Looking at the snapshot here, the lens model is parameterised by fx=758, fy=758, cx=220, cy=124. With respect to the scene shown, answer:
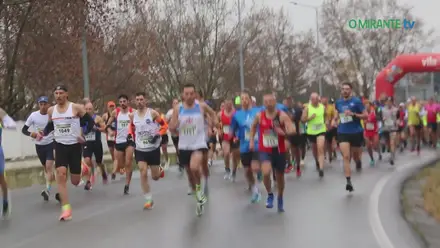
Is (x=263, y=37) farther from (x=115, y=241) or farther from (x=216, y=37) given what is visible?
(x=115, y=241)

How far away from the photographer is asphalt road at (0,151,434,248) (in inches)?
344

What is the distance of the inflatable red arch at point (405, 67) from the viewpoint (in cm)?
3469

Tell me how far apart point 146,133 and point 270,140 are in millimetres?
2312

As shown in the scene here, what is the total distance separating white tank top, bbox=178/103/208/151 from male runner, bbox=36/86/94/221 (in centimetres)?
143

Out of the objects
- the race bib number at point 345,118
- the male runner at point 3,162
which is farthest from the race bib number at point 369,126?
the male runner at point 3,162

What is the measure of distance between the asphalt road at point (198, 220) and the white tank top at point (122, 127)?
1.03 m

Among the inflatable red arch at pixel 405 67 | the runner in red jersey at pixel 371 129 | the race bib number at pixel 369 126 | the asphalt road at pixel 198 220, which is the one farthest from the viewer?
the inflatable red arch at pixel 405 67

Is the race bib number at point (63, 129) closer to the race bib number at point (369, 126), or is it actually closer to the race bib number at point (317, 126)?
the race bib number at point (317, 126)

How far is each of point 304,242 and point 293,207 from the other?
308 cm

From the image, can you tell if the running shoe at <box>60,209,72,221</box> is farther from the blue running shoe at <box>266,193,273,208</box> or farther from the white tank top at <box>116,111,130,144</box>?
the white tank top at <box>116,111,130,144</box>

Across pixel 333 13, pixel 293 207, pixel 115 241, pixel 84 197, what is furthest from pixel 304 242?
pixel 333 13

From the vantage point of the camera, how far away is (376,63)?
215 feet

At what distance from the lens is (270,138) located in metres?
10.9

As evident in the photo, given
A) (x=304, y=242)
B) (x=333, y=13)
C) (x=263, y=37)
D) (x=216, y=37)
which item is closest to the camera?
(x=304, y=242)
